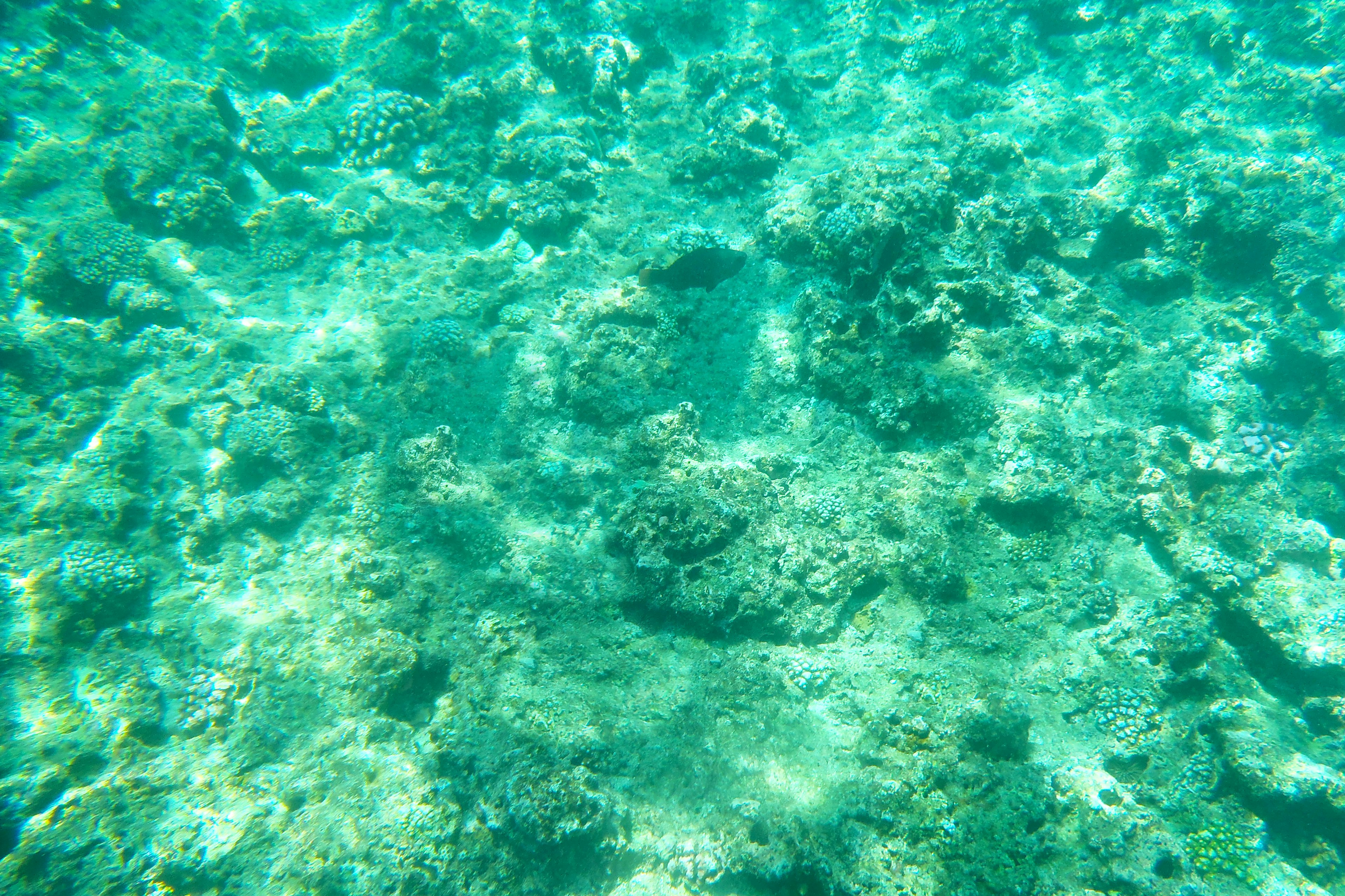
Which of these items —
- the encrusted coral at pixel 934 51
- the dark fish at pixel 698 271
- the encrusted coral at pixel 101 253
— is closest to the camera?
the dark fish at pixel 698 271

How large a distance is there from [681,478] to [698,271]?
2990 millimetres

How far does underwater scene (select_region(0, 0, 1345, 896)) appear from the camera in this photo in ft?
13.9

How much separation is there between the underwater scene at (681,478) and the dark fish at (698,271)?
0.05 meters

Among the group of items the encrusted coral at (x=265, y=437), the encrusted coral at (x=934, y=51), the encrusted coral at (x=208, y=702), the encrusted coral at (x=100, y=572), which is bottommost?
the encrusted coral at (x=208, y=702)

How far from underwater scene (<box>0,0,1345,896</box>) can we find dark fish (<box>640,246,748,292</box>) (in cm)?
5

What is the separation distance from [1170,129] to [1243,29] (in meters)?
3.80

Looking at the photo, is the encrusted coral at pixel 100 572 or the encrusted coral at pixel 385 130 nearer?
the encrusted coral at pixel 100 572

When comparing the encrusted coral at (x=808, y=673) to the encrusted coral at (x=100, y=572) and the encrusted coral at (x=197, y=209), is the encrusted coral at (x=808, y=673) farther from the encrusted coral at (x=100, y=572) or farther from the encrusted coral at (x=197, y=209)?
the encrusted coral at (x=197, y=209)

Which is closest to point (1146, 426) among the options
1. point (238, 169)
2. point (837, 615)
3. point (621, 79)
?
point (837, 615)

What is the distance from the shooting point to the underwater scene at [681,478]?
4.23 meters

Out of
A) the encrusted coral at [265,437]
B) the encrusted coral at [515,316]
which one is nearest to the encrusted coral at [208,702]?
the encrusted coral at [265,437]

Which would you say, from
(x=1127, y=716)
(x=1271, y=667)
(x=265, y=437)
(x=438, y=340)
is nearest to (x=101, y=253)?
(x=265, y=437)

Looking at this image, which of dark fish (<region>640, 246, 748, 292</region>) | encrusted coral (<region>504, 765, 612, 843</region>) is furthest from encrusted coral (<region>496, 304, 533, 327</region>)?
encrusted coral (<region>504, 765, 612, 843</region>)

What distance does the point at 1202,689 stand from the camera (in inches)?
185
